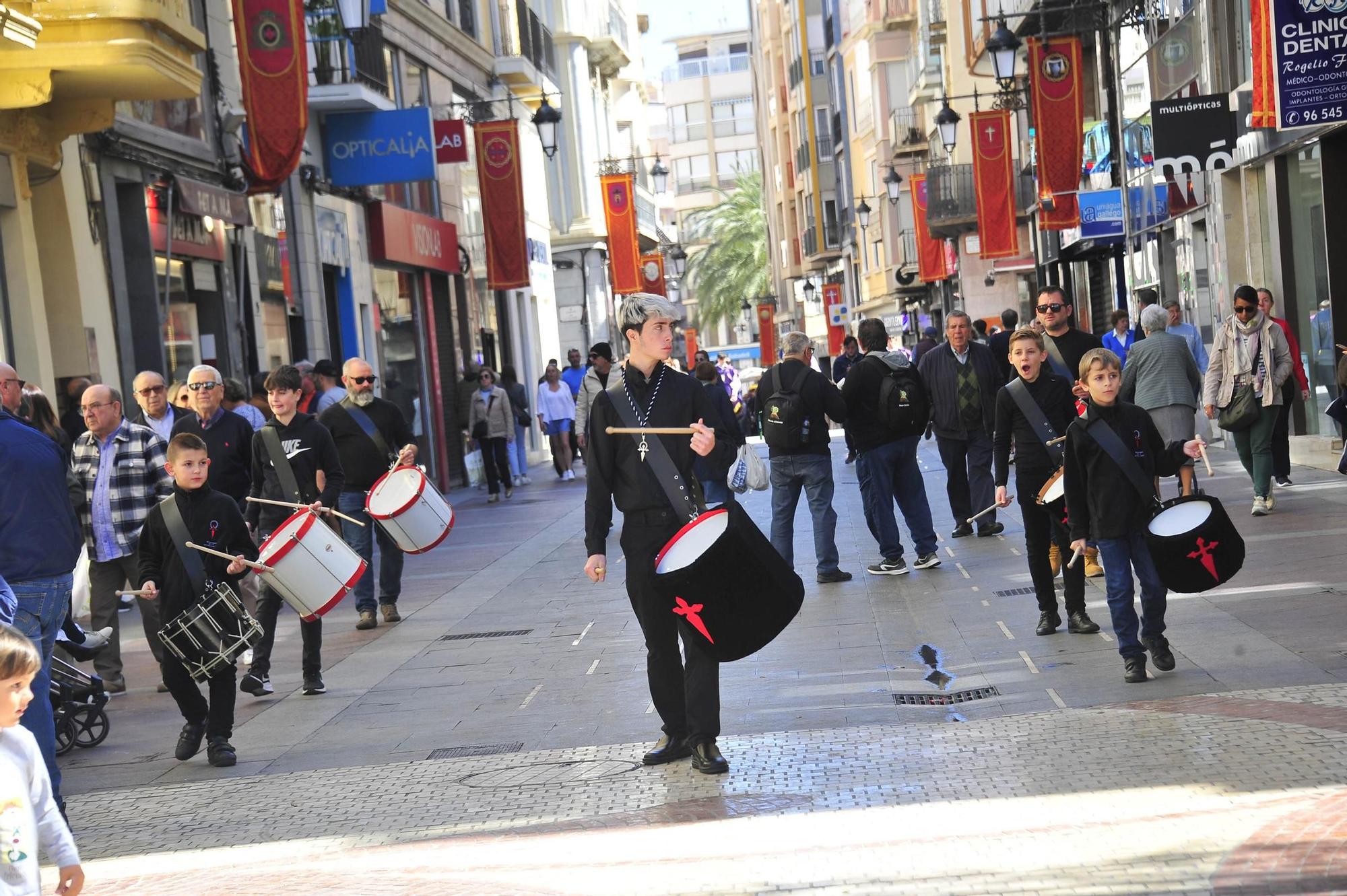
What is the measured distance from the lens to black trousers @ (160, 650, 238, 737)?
323 inches

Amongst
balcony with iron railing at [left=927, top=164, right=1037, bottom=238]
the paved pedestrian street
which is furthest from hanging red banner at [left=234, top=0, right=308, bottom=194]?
balcony with iron railing at [left=927, top=164, right=1037, bottom=238]

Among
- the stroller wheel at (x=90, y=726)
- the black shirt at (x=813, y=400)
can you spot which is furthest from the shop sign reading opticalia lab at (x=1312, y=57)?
the stroller wheel at (x=90, y=726)

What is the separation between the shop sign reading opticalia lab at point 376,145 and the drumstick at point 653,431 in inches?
684

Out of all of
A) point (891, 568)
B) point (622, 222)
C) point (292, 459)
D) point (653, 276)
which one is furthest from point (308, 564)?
point (653, 276)

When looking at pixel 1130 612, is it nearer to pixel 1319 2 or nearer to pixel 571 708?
pixel 571 708

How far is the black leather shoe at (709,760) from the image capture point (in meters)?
7.05

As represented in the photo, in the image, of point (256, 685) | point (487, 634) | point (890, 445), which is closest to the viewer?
point (256, 685)

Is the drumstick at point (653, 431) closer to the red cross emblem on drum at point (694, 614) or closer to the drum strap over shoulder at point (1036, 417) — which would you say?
the red cross emblem on drum at point (694, 614)

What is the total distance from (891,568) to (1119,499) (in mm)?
4820

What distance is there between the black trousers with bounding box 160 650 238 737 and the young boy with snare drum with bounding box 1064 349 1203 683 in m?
4.14

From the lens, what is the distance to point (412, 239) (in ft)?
90.4

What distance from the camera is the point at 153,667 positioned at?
11430 millimetres

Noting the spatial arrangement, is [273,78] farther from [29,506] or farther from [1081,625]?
[29,506]

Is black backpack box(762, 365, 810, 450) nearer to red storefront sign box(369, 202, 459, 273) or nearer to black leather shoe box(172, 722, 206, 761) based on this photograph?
black leather shoe box(172, 722, 206, 761)
